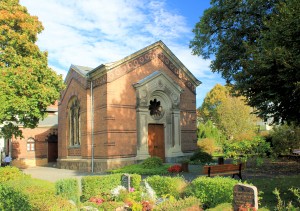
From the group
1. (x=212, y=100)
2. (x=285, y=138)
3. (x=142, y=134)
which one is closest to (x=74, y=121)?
(x=142, y=134)

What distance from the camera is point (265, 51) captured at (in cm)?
1186

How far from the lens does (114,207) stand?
873 cm

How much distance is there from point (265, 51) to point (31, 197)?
9.73m

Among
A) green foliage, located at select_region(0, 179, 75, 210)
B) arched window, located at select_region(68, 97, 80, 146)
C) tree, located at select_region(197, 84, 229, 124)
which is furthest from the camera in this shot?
tree, located at select_region(197, 84, 229, 124)

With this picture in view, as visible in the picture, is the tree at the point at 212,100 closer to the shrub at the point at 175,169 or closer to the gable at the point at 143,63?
the gable at the point at 143,63

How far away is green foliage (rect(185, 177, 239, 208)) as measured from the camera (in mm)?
8008

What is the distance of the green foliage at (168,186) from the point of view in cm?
972

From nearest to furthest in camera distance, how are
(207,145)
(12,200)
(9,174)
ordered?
(12,200) → (9,174) → (207,145)

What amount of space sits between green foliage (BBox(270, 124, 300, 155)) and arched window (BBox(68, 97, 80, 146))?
1530 cm

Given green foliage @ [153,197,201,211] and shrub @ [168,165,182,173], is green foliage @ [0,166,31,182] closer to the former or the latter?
green foliage @ [153,197,201,211]

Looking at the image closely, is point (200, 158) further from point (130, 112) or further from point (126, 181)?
point (126, 181)

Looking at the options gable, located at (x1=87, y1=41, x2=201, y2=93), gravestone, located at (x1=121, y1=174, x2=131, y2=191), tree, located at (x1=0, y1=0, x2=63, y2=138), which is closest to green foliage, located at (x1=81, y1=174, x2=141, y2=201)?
gravestone, located at (x1=121, y1=174, x2=131, y2=191)

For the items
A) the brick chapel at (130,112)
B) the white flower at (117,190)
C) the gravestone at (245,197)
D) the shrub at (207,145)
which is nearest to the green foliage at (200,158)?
the brick chapel at (130,112)

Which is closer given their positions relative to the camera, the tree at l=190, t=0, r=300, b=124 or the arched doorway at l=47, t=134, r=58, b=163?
the tree at l=190, t=0, r=300, b=124
